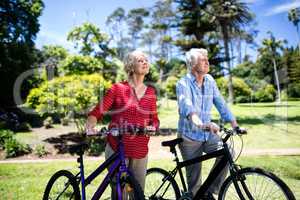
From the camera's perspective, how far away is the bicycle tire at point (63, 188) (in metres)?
3.82

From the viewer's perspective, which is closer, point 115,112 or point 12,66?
point 115,112

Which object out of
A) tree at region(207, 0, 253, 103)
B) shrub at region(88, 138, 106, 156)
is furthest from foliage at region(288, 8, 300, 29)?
shrub at region(88, 138, 106, 156)

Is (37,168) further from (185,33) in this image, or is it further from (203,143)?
(185,33)

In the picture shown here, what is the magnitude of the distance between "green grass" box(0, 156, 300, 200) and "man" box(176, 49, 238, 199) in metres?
2.28

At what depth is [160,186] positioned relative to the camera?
4137mm

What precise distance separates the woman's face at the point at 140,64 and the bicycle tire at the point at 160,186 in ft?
4.34

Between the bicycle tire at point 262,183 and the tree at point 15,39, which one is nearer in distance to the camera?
the bicycle tire at point 262,183

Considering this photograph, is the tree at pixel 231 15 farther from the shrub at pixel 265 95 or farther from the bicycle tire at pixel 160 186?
the bicycle tire at pixel 160 186

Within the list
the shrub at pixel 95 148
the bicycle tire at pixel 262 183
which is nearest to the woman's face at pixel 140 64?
the bicycle tire at pixel 262 183

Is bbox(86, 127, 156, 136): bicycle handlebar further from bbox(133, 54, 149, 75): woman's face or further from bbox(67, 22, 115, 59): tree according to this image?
bbox(67, 22, 115, 59): tree

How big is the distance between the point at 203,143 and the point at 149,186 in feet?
3.34

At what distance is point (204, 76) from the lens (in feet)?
13.5

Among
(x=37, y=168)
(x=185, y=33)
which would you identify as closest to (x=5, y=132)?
(x=37, y=168)

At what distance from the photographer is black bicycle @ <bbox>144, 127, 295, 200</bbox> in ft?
10.5
